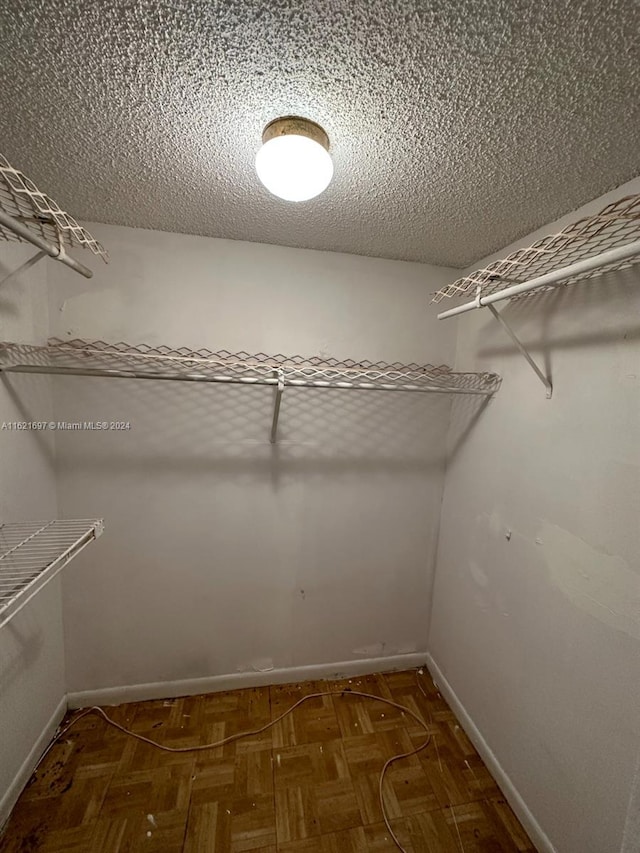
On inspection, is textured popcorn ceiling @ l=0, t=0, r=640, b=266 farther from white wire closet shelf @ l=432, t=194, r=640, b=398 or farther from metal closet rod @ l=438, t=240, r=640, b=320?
metal closet rod @ l=438, t=240, r=640, b=320

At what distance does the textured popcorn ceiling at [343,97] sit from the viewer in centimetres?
60

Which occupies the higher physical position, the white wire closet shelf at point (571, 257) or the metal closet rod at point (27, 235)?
the white wire closet shelf at point (571, 257)

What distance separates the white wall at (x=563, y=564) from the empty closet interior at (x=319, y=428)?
0.01 meters

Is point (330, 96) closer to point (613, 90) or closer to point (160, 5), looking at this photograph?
point (160, 5)

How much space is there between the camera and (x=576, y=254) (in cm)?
117

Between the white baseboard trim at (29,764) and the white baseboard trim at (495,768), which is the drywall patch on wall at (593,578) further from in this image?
the white baseboard trim at (29,764)

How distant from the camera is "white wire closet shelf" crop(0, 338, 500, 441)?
1260 millimetres

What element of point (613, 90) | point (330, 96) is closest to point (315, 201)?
point (330, 96)

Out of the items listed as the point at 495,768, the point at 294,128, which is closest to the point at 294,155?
the point at 294,128

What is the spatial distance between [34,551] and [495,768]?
2.07 metres

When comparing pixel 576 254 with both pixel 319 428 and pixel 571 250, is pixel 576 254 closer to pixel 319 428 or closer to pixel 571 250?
pixel 571 250

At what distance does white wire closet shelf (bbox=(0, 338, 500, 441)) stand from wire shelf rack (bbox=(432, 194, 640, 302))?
45 centimetres

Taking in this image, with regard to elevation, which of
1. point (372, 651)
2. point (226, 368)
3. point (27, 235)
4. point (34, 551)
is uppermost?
point (27, 235)

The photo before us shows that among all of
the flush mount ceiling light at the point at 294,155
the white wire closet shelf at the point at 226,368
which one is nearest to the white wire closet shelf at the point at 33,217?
the white wire closet shelf at the point at 226,368
